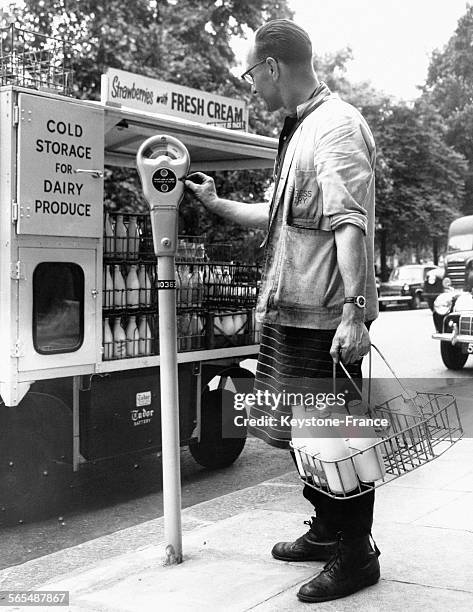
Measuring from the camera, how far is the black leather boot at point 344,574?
327 cm

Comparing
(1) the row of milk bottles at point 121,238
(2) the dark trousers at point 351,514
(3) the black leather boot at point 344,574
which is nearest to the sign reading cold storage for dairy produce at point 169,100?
(1) the row of milk bottles at point 121,238

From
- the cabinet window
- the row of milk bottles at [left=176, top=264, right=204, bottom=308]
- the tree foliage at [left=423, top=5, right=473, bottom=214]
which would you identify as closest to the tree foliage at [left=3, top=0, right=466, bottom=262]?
the row of milk bottles at [left=176, top=264, right=204, bottom=308]

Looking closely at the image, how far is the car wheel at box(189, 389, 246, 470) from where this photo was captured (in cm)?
627

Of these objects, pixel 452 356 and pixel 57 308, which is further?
pixel 452 356

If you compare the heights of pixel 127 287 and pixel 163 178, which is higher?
pixel 163 178

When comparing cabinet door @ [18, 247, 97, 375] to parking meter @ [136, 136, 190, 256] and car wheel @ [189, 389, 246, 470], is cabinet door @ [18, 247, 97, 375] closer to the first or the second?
car wheel @ [189, 389, 246, 470]

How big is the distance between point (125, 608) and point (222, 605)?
1.24ft

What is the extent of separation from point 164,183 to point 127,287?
77.9 inches

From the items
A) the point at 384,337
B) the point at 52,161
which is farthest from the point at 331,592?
the point at 384,337

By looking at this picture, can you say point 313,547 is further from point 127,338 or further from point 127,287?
point 127,287

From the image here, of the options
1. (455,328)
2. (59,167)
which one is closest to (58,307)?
(59,167)

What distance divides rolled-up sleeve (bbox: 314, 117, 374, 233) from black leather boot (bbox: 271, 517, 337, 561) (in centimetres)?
134

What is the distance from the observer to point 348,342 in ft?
10.1

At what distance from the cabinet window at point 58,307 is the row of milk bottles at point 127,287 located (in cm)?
30
